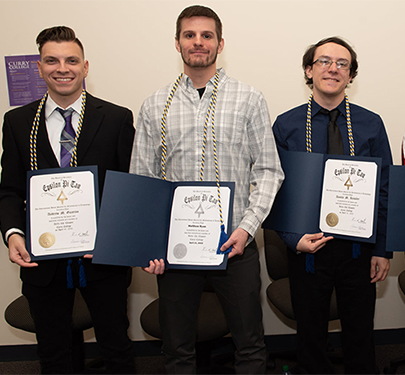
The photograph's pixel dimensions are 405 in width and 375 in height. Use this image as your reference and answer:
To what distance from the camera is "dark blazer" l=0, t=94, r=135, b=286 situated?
5.76ft

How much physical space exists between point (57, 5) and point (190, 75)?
1.37 metres

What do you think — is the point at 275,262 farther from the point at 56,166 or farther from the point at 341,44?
the point at 56,166

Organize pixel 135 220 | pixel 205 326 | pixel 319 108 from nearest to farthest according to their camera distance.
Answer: pixel 135 220 → pixel 319 108 → pixel 205 326

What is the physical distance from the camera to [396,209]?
1811 millimetres

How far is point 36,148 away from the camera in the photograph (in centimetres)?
177

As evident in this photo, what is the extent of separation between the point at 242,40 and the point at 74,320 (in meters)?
2.13

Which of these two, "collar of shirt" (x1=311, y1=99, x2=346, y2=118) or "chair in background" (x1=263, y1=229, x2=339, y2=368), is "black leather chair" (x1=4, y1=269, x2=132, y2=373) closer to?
"chair in background" (x1=263, y1=229, x2=339, y2=368)

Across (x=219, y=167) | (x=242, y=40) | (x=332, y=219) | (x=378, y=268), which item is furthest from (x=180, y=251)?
(x=242, y=40)

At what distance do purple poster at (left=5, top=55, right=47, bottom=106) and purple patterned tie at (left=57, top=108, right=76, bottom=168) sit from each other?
99 centimetres

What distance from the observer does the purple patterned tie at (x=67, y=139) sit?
70.0 inches

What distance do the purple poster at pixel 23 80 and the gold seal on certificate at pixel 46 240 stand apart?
1.37 m

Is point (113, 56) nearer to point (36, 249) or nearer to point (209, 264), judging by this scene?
point (36, 249)

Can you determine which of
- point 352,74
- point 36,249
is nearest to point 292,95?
point 352,74

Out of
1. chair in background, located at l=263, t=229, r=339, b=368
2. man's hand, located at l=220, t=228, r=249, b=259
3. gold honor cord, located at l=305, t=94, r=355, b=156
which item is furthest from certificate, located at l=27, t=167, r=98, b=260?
chair in background, located at l=263, t=229, r=339, b=368
